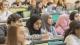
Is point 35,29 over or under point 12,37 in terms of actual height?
under

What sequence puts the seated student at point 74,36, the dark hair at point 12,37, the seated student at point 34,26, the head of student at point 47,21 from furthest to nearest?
the head of student at point 47,21, the seated student at point 34,26, the seated student at point 74,36, the dark hair at point 12,37

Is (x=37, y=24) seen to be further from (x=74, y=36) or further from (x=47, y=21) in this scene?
(x=47, y=21)

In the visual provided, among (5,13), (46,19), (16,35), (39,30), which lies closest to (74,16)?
(46,19)

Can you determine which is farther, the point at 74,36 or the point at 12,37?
the point at 74,36

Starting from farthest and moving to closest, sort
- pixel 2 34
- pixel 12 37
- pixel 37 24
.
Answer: pixel 37 24, pixel 2 34, pixel 12 37

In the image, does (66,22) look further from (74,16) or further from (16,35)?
(16,35)

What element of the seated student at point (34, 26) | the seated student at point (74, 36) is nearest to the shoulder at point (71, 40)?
the seated student at point (74, 36)

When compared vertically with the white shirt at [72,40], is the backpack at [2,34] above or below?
above

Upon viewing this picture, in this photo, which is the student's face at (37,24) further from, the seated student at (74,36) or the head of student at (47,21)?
the head of student at (47,21)

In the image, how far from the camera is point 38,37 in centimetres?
363

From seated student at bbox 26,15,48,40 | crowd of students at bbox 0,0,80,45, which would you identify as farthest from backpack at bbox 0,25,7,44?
seated student at bbox 26,15,48,40

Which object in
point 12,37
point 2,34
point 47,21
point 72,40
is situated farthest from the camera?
point 47,21

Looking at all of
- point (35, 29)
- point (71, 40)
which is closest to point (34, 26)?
point (35, 29)

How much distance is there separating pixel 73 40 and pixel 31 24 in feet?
2.87
